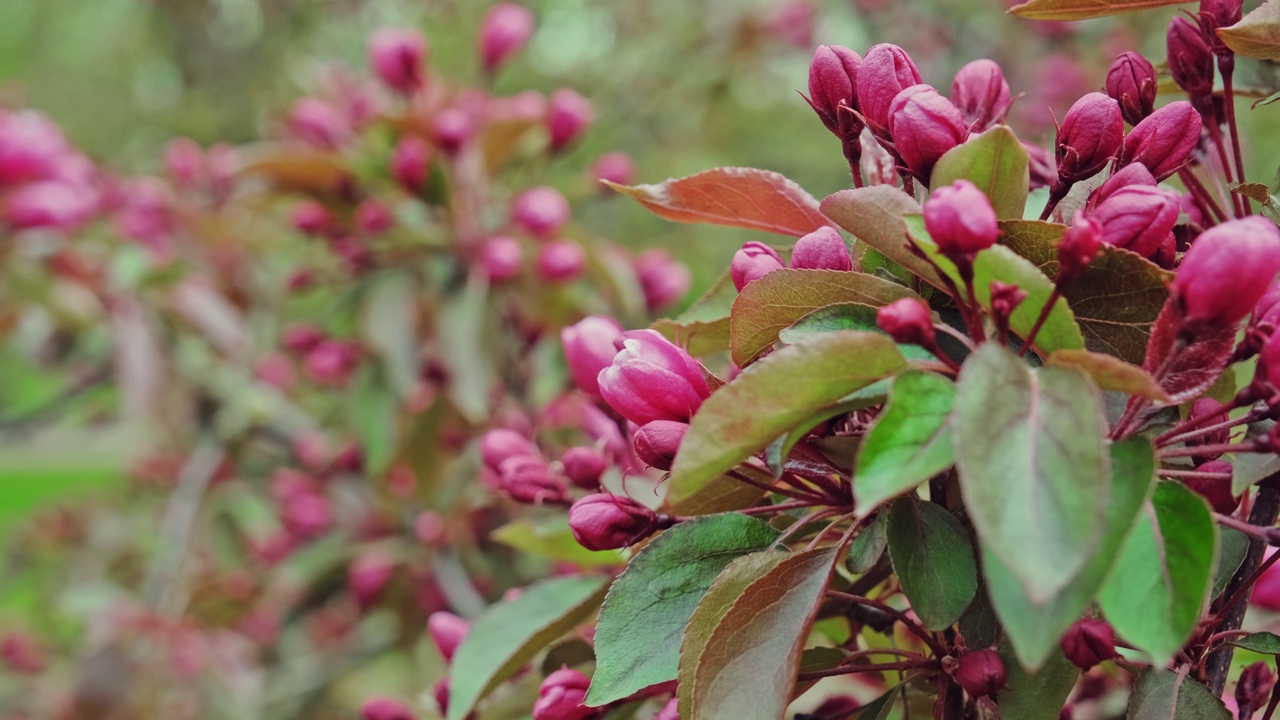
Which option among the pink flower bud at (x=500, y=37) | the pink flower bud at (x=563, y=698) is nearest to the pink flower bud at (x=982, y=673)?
the pink flower bud at (x=563, y=698)

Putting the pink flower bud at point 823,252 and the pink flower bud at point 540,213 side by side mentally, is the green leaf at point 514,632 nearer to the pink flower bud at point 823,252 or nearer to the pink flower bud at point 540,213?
the pink flower bud at point 823,252

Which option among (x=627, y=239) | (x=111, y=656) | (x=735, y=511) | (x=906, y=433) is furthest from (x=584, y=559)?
(x=627, y=239)

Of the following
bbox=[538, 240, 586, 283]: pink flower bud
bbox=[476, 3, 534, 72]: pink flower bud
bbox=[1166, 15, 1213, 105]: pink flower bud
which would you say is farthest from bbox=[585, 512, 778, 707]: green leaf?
bbox=[476, 3, 534, 72]: pink flower bud

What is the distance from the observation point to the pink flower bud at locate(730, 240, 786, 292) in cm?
64

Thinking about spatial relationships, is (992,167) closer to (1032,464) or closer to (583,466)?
(1032,464)

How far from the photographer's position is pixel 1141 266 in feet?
1.78

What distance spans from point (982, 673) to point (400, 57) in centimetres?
161

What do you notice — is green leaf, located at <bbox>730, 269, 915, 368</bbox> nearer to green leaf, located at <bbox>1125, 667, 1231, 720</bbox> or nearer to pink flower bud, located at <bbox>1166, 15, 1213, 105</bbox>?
green leaf, located at <bbox>1125, 667, 1231, 720</bbox>

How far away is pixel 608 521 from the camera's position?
0.67 metres

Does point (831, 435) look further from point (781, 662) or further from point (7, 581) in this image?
point (7, 581)

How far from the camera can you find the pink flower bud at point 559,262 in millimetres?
1724

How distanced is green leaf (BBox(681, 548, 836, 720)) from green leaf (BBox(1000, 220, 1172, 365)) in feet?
0.62

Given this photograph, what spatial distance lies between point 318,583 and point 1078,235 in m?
1.85

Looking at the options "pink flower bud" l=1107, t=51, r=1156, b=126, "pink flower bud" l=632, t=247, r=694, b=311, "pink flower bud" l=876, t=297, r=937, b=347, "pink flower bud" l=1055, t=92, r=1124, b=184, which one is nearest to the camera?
"pink flower bud" l=876, t=297, r=937, b=347
